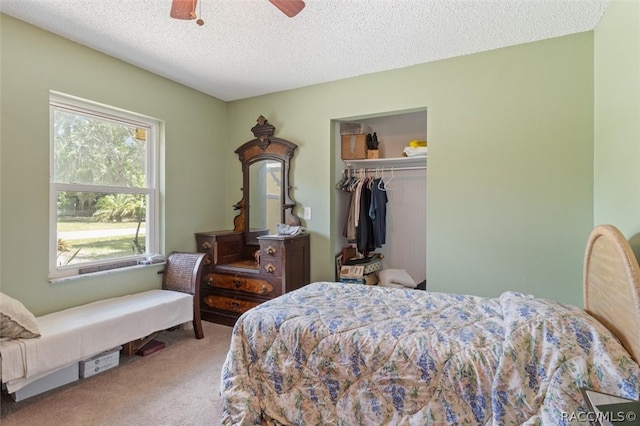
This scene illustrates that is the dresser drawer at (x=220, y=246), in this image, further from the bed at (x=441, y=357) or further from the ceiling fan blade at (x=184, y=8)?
the ceiling fan blade at (x=184, y=8)

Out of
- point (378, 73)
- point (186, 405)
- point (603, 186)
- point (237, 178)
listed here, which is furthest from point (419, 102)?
point (186, 405)

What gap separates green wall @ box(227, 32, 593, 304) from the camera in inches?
98.6

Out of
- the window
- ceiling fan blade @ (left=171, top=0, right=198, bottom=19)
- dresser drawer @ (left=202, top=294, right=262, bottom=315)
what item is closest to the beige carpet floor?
dresser drawer @ (left=202, top=294, right=262, bottom=315)

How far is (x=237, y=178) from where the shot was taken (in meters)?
4.11

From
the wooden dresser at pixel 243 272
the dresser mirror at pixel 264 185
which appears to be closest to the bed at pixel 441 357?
the wooden dresser at pixel 243 272

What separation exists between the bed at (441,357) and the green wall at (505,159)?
0.95 metres

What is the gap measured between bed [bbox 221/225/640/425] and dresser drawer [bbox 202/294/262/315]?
1.49 meters

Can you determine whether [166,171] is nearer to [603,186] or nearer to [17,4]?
[17,4]

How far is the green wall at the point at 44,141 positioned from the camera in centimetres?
227

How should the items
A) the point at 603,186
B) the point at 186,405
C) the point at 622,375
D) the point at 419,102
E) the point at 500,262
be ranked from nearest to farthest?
the point at 622,375, the point at 186,405, the point at 603,186, the point at 500,262, the point at 419,102

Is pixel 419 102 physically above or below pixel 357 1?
below

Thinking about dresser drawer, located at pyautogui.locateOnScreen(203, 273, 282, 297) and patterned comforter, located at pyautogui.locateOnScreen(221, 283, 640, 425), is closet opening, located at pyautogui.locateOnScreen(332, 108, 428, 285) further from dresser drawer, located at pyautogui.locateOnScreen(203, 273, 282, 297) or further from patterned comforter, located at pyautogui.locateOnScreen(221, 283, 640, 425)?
patterned comforter, located at pyautogui.locateOnScreen(221, 283, 640, 425)

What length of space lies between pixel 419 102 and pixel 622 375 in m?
2.52

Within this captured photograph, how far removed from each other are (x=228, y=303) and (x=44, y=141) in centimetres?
213
